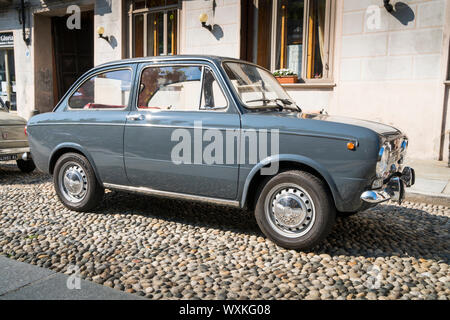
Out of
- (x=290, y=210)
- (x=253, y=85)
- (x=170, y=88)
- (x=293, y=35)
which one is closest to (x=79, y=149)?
(x=170, y=88)

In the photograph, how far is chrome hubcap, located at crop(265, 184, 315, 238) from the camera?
375cm

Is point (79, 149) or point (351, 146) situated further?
point (79, 149)

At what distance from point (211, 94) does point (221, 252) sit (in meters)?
1.59

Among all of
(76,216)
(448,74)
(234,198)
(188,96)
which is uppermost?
(448,74)

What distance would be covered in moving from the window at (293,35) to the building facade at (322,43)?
24 millimetres

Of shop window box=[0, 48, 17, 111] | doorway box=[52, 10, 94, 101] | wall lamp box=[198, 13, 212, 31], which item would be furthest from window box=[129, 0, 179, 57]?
shop window box=[0, 48, 17, 111]

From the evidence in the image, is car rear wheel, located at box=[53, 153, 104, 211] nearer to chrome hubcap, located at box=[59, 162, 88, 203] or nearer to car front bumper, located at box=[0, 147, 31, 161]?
chrome hubcap, located at box=[59, 162, 88, 203]

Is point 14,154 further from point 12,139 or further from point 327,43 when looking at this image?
point 327,43

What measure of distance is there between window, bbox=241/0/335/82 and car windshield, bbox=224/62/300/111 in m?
5.65

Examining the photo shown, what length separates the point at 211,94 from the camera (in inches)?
168
